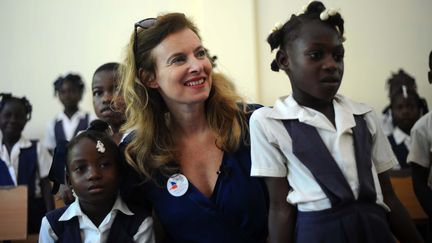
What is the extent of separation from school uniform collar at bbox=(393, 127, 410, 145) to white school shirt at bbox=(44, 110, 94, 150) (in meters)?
3.06

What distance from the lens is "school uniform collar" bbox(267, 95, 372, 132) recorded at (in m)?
1.25

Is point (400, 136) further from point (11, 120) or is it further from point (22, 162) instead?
point (11, 120)

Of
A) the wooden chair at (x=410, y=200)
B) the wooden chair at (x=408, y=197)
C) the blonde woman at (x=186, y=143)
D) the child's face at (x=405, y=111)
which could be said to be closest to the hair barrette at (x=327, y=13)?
the blonde woman at (x=186, y=143)

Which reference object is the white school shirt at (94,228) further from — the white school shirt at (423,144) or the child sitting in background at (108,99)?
the white school shirt at (423,144)

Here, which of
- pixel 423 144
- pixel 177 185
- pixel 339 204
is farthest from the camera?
pixel 423 144

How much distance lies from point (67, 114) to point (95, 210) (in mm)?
3220

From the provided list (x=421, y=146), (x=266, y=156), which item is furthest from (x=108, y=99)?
(x=421, y=146)

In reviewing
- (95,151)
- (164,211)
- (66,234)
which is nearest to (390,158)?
(164,211)

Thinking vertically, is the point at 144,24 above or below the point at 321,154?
above

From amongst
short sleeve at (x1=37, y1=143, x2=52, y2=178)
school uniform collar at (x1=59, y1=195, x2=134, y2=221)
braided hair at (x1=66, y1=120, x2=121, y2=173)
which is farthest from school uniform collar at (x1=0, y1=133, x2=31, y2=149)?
school uniform collar at (x1=59, y1=195, x2=134, y2=221)

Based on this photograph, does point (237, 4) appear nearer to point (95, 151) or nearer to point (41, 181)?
point (41, 181)

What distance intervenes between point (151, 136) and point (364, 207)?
0.93 meters

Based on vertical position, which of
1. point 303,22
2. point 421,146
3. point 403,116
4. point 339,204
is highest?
point 303,22

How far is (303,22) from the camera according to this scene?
1305mm
